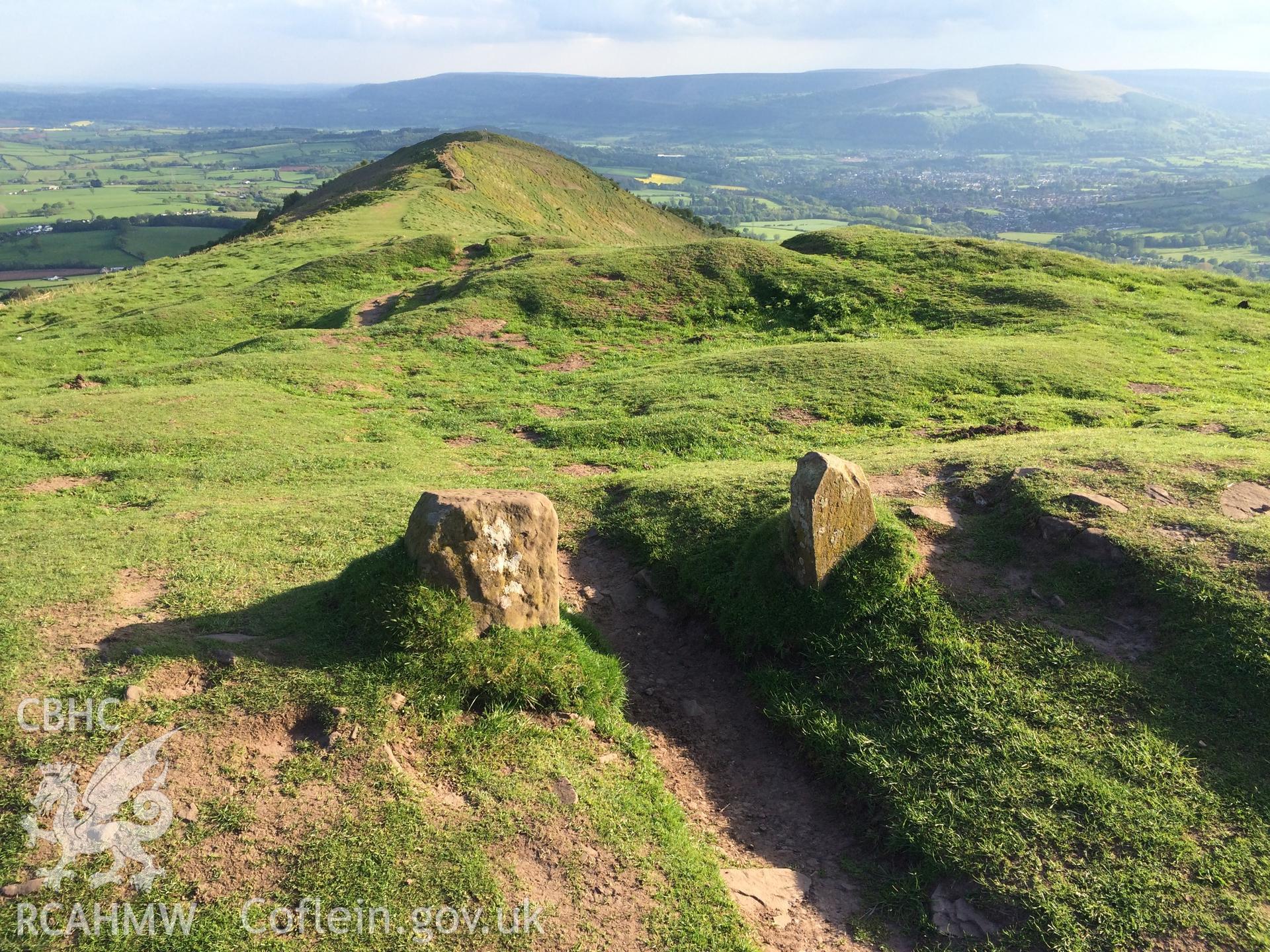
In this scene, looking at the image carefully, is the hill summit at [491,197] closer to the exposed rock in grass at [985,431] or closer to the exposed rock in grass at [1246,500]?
the exposed rock in grass at [985,431]

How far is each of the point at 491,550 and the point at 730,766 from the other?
3.84m

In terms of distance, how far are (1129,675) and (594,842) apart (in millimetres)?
6508

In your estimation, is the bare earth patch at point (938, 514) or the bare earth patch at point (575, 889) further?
the bare earth patch at point (938, 514)

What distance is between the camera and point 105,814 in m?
6.29

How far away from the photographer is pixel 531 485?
14.8 m

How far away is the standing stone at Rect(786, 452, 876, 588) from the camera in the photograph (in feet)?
32.2

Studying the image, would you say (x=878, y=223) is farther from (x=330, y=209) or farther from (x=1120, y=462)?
(x=1120, y=462)

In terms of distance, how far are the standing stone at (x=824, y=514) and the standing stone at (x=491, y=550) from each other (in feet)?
10.8

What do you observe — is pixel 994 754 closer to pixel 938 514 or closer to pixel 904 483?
pixel 938 514

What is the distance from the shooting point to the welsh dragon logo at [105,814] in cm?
596

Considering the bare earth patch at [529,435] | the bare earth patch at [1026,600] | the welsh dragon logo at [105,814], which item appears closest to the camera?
the welsh dragon logo at [105,814]

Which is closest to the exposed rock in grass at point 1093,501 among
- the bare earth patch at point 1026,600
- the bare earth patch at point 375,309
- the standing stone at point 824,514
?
the bare earth patch at point 1026,600

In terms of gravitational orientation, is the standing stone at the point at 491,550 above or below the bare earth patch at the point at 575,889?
above

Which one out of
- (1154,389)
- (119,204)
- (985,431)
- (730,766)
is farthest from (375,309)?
(119,204)
